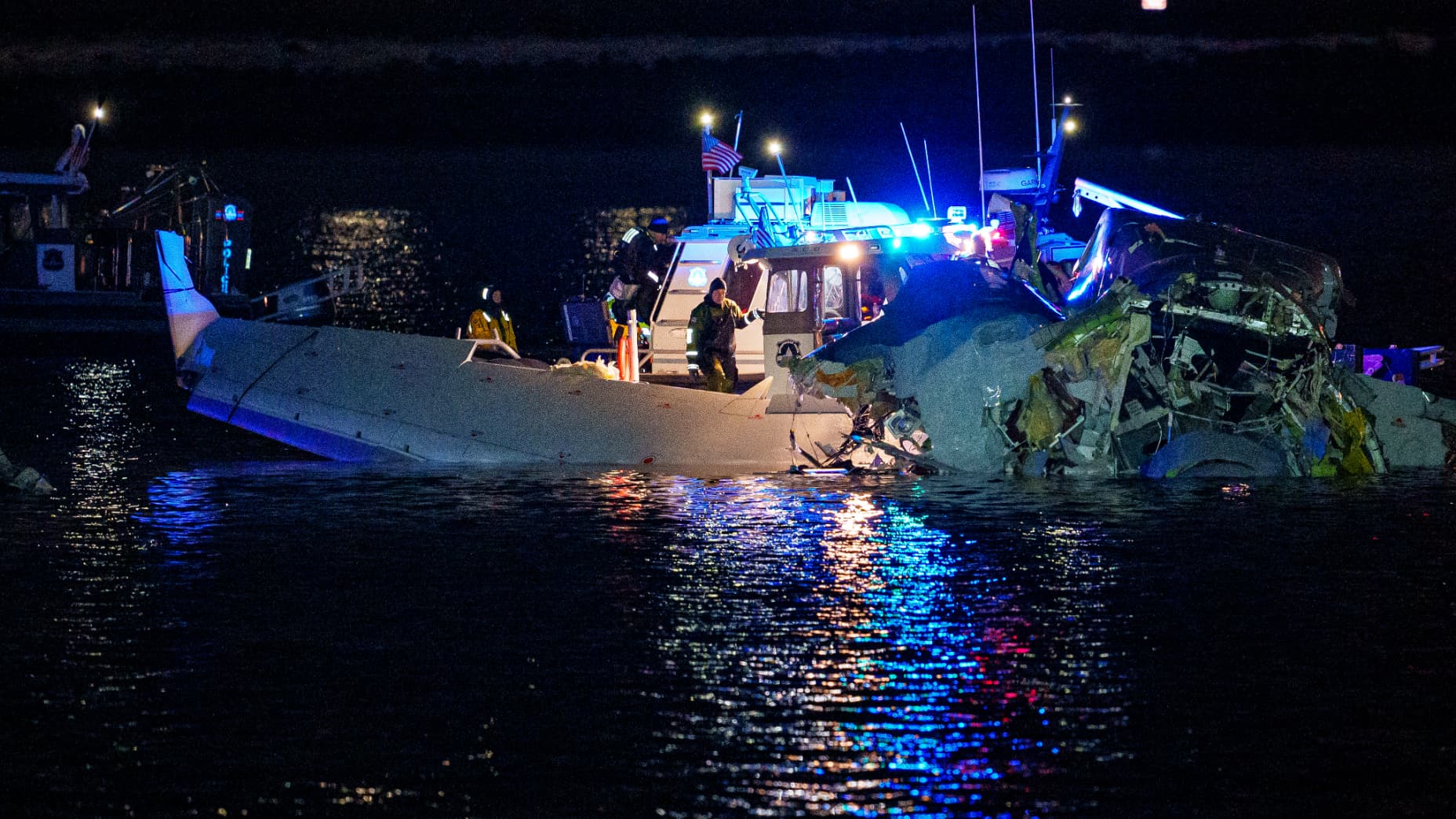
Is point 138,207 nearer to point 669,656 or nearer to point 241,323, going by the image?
point 241,323

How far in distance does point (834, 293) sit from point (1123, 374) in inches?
153

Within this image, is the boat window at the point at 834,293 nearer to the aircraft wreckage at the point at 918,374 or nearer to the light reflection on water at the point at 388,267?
the aircraft wreckage at the point at 918,374

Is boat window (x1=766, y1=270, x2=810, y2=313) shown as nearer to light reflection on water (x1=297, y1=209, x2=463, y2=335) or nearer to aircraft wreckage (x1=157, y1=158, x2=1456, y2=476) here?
aircraft wreckage (x1=157, y1=158, x2=1456, y2=476)

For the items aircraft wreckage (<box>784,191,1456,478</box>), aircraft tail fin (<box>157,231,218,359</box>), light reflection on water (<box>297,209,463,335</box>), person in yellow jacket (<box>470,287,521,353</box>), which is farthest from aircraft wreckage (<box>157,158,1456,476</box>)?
light reflection on water (<box>297,209,463,335</box>)

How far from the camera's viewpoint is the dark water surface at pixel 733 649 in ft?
23.7

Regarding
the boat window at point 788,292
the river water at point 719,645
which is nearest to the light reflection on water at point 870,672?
the river water at point 719,645

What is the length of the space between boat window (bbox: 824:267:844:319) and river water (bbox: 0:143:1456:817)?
98.4 inches

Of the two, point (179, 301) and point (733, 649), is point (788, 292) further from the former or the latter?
point (733, 649)

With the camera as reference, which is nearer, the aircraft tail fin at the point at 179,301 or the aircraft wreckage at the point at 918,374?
the aircraft wreckage at the point at 918,374

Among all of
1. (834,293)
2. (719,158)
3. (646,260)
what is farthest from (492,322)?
(834,293)

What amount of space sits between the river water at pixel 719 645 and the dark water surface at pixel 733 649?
1.2 inches

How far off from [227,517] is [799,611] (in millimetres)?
6229

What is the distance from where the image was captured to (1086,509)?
14.2m

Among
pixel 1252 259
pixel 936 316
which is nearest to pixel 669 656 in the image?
pixel 936 316
